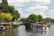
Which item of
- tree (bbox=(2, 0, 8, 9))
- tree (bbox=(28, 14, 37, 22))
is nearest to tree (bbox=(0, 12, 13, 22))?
tree (bbox=(2, 0, 8, 9))

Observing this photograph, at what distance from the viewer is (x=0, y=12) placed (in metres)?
138

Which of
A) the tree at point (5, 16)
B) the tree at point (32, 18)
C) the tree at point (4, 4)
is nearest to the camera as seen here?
the tree at point (5, 16)

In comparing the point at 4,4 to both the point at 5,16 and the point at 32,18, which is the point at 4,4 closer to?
the point at 5,16

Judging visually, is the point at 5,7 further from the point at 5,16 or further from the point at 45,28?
the point at 45,28

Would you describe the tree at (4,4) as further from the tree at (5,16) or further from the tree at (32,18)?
the tree at (32,18)

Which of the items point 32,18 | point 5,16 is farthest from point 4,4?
point 32,18

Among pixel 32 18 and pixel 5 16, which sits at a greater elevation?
pixel 5 16

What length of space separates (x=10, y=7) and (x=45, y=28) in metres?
61.1

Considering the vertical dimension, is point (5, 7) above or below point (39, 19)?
above

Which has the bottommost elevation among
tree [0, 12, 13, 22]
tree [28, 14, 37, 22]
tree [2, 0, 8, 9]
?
tree [28, 14, 37, 22]

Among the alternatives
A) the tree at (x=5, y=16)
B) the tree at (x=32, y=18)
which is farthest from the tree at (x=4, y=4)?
the tree at (x=32, y=18)

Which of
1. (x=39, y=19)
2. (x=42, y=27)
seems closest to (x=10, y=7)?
(x=39, y=19)

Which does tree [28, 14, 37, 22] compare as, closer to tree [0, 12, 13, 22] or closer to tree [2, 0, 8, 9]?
tree [2, 0, 8, 9]

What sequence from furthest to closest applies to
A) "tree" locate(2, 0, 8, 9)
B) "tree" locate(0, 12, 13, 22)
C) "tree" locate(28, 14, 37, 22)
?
1. "tree" locate(28, 14, 37, 22)
2. "tree" locate(2, 0, 8, 9)
3. "tree" locate(0, 12, 13, 22)
